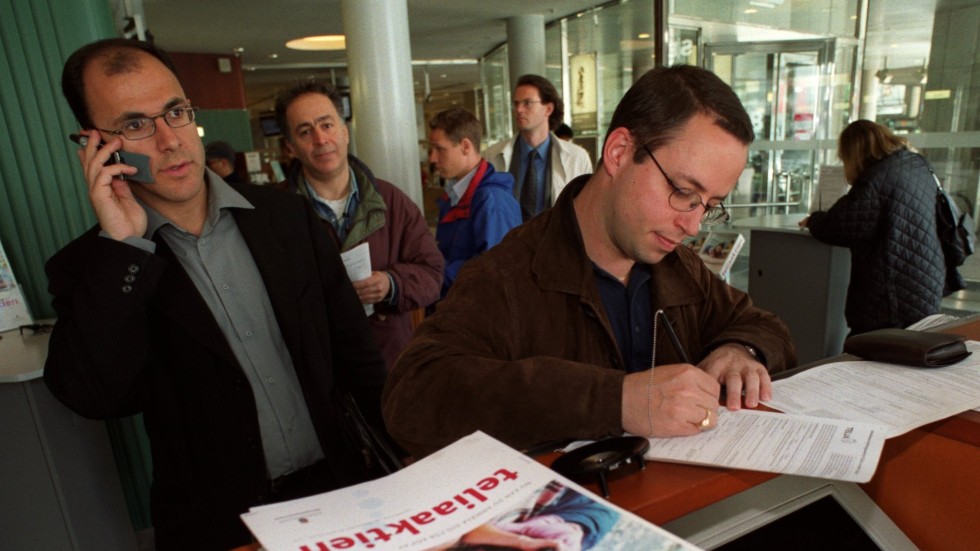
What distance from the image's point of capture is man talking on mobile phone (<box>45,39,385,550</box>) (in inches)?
47.3

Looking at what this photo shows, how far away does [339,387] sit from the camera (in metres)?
1.55

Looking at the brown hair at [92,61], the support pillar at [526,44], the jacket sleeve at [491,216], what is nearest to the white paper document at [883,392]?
the brown hair at [92,61]

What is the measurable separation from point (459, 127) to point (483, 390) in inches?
91.1

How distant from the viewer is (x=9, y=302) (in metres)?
2.26

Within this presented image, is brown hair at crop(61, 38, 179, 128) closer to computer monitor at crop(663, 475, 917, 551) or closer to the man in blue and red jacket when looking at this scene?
computer monitor at crop(663, 475, 917, 551)

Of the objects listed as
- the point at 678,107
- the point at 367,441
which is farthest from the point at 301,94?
the point at 678,107

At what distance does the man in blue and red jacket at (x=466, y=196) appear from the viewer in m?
2.74

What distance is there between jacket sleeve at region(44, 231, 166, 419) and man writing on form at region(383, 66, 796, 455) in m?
0.55

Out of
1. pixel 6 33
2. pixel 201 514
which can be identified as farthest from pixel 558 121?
pixel 201 514

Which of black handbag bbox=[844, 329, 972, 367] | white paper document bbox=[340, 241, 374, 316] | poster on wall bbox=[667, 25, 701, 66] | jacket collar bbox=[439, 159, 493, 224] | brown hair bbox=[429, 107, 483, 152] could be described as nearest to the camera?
black handbag bbox=[844, 329, 972, 367]

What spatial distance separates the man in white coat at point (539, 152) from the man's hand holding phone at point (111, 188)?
8.34 ft

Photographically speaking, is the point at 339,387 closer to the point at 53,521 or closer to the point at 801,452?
the point at 801,452

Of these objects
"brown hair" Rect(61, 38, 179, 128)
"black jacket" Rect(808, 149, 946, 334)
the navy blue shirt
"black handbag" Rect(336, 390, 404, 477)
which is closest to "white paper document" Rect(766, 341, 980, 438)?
the navy blue shirt

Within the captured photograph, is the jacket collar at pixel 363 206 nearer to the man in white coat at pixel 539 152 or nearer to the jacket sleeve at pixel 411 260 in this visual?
the jacket sleeve at pixel 411 260
